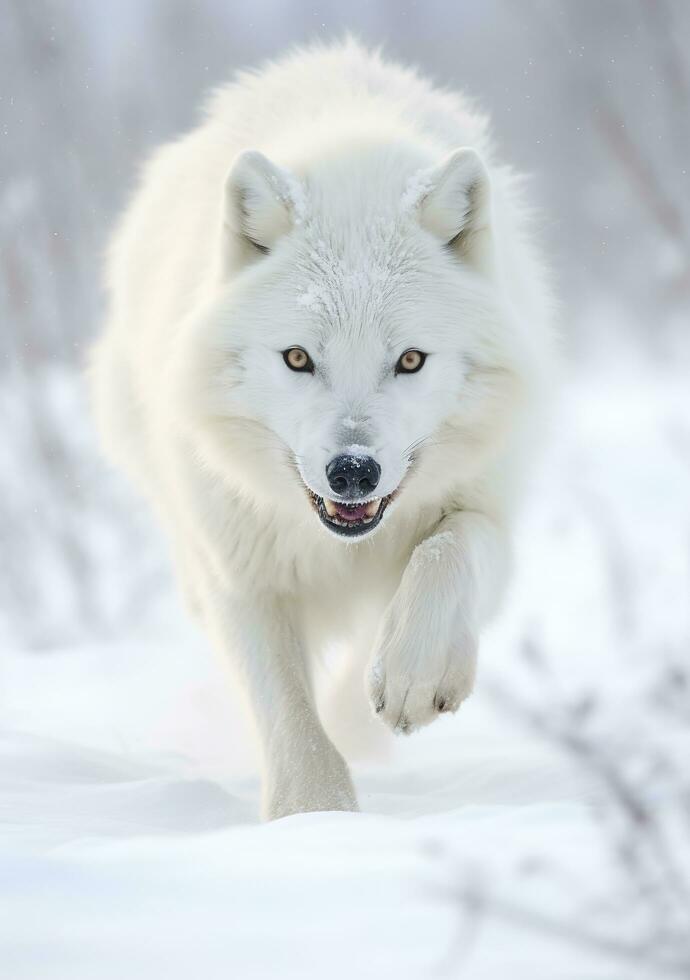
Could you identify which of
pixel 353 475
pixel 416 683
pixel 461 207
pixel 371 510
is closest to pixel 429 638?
pixel 416 683

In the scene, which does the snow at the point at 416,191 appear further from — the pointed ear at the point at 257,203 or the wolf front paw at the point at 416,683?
the wolf front paw at the point at 416,683

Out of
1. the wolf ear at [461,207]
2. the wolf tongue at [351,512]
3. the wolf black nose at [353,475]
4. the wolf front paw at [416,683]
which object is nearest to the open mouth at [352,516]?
the wolf tongue at [351,512]

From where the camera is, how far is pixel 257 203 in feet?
10.0

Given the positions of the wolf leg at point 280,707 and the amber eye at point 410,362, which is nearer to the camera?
the amber eye at point 410,362

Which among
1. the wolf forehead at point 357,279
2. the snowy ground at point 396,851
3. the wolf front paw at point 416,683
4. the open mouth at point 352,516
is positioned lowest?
the snowy ground at point 396,851

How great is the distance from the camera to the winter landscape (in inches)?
63.0

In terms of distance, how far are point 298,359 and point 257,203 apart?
450 millimetres

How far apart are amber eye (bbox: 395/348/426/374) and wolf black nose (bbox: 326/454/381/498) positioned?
29 centimetres

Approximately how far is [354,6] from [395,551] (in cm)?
1805

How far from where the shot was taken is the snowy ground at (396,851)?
138 centimetres

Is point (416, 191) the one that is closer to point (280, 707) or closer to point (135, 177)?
point (280, 707)

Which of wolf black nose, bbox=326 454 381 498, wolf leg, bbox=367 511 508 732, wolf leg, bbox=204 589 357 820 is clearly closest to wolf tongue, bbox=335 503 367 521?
wolf black nose, bbox=326 454 381 498

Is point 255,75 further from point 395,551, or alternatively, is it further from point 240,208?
point 395,551

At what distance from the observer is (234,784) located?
3.88 m
